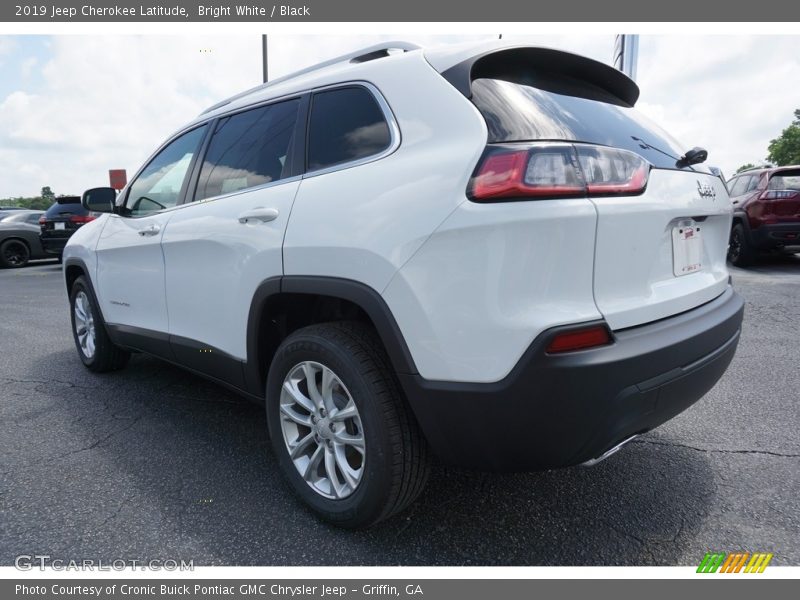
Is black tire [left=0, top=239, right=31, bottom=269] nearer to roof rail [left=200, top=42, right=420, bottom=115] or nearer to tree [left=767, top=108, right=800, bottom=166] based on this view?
roof rail [left=200, top=42, right=420, bottom=115]

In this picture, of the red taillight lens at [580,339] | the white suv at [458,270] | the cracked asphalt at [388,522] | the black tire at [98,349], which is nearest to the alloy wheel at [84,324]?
the black tire at [98,349]

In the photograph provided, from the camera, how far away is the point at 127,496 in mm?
2379

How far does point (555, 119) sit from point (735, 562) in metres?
1.65

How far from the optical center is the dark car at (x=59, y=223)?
1263cm

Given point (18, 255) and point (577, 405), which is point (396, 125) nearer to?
point (577, 405)

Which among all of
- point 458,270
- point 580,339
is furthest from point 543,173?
point 580,339

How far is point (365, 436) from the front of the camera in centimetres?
191

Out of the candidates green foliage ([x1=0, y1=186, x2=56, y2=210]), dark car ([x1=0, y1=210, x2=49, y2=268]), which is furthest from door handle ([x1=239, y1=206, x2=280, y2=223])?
green foliage ([x1=0, y1=186, x2=56, y2=210])

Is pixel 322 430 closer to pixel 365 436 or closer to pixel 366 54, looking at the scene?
pixel 365 436

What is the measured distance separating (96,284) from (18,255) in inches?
501

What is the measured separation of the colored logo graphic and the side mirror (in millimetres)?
3956

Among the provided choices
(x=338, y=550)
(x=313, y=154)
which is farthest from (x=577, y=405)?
(x=313, y=154)

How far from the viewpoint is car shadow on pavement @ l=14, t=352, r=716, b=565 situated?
1.98 meters

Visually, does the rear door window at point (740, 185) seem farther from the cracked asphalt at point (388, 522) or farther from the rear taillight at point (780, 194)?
the cracked asphalt at point (388, 522)
